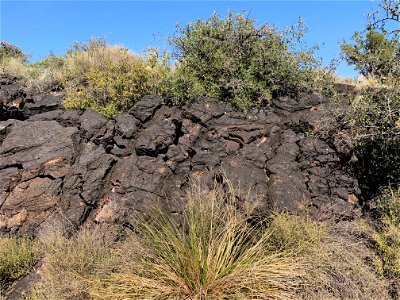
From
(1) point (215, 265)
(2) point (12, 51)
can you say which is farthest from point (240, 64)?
(2) point (12, 51)

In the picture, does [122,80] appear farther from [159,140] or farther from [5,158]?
[5,158]

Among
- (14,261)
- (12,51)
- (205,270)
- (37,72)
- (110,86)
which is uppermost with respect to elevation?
(12,51)

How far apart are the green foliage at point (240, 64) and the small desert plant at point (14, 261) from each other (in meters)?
4.03

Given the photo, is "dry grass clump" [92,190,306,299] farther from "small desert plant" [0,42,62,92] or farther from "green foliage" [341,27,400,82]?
"small desert plant" [0,42,62,92]

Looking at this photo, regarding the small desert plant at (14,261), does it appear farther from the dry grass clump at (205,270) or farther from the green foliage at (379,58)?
the green foliage at (379,58)

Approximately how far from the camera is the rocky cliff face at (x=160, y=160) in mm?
6129

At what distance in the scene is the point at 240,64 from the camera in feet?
27.3

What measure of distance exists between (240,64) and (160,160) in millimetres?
3047

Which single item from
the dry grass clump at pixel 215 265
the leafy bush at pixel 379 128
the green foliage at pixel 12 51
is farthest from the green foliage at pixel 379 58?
the green foliage at pixel 12 51

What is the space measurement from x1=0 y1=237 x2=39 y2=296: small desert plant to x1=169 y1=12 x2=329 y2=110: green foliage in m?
4.03

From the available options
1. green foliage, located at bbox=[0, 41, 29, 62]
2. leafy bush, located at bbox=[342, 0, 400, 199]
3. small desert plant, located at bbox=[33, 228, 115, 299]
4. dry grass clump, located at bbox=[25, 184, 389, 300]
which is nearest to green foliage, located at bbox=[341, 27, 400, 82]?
leafy bush, located at bbox=[342, 0, 400, 199]

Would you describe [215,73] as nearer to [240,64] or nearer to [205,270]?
[240,64]

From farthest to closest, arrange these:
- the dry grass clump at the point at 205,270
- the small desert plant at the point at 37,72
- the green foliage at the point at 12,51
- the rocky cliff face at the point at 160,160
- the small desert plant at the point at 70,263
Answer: the green foliage at the point at 12,51
the small desert plant at the point at 37,72
the rocky cliff face at the point at 160,160
the small desert plant at the point at 70,263
the dry grass clump at the point at 205,270

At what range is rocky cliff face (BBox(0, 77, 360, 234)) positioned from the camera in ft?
20.1
